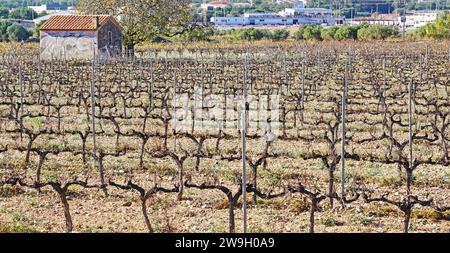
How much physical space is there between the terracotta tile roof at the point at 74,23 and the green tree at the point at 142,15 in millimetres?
2443

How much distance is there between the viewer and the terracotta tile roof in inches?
1337

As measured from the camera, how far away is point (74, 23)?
34.4 m

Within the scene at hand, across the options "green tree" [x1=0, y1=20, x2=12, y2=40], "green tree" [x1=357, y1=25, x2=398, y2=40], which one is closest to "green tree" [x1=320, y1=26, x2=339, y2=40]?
"green tree" [x1=357, y1=25, x2=398, y2=40]

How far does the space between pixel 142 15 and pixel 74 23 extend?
13.0 ft

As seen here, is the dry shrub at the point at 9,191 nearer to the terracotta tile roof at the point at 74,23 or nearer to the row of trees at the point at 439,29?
the terracotta tile roof at the point at 74,23

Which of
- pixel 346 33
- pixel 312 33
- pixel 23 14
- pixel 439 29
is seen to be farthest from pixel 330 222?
pixel 23 14

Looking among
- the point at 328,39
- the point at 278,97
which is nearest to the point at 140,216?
the point at 278,97

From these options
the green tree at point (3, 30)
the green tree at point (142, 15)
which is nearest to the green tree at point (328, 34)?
the green tree at point (142, 15)

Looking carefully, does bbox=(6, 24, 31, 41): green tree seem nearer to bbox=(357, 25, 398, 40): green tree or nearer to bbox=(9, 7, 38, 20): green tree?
bbox=(357, 25, 398, 40): green tree

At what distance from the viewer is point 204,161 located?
38.8 ft

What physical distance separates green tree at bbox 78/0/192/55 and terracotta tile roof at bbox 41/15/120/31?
8.02 feet
